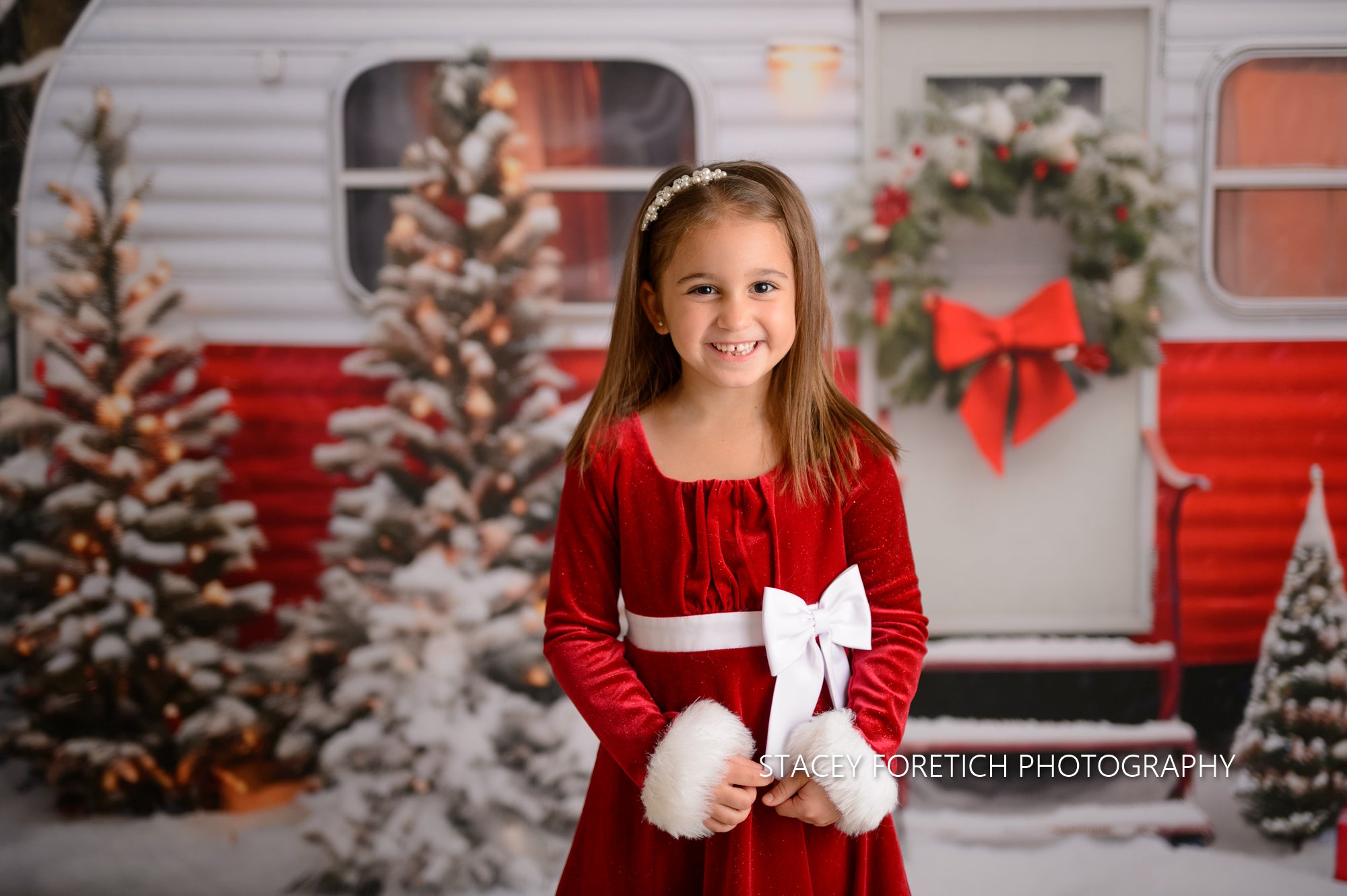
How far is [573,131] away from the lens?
8.88ft

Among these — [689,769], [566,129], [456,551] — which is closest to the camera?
[689,769]

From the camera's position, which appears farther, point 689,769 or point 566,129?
point 566,129

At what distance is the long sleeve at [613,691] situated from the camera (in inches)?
49.2

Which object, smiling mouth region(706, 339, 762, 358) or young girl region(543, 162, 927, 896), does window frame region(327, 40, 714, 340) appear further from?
smiling mouth region(706, 339, 762, 358)

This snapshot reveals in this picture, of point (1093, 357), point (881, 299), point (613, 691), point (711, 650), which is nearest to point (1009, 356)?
point (1093, 357)

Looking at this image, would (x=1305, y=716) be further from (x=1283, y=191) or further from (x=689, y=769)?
(x=689, y=769)

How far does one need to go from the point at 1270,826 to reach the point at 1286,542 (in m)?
0.82

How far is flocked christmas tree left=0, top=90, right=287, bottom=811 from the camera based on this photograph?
2680 millimetres

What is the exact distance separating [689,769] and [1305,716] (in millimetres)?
2309

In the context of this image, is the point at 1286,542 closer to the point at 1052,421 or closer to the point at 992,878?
the point at 1052,421

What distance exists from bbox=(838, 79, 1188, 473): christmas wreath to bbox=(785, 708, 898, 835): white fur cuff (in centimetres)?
157

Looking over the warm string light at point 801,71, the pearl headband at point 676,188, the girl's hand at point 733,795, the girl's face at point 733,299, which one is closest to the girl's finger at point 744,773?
the girl's hand at point 733,795

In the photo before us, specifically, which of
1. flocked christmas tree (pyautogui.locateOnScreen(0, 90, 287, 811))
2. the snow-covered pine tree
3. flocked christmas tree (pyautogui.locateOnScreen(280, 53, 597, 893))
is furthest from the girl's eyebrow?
the snow-covered pine tree

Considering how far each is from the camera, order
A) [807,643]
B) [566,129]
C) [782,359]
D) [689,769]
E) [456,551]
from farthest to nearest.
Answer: [566,129] → [456,551] → [782,359] → [807,643] → [689,769]
